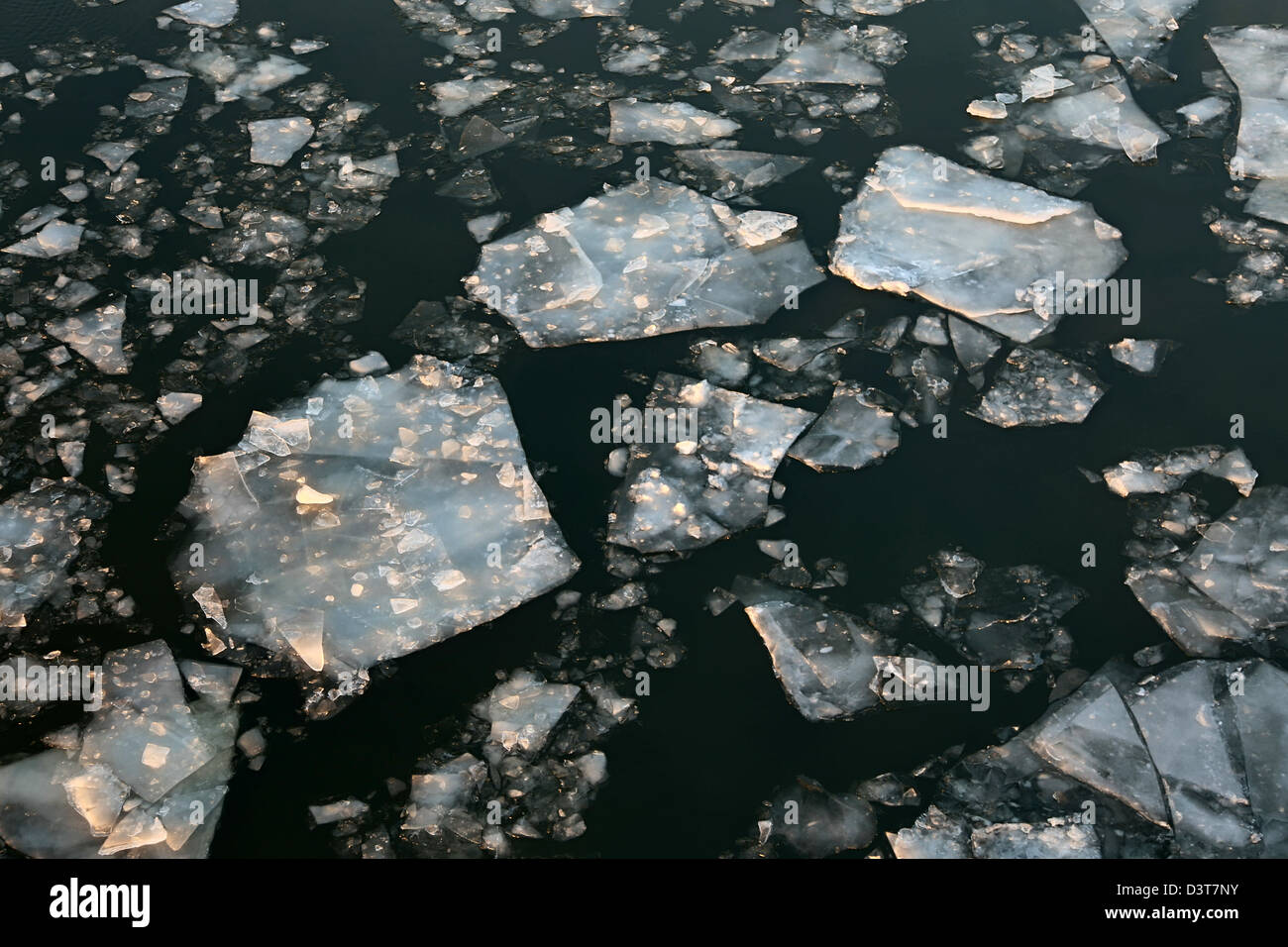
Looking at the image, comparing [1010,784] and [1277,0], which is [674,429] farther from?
[1277,0]

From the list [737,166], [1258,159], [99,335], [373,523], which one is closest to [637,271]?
[737,166]

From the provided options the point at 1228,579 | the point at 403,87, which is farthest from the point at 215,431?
the point at 1228,579

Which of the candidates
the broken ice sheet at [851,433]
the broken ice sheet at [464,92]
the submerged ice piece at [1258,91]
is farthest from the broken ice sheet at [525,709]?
the submerged ice piece at [1258,91]

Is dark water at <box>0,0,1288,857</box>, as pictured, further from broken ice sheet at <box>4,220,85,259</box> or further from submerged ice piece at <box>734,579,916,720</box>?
broken ice sheet at <box>4,220,85,259</box>

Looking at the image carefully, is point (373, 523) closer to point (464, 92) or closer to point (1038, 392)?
point (1038, 392)

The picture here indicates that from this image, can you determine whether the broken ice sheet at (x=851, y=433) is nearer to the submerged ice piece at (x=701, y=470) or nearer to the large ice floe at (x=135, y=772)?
the submerged ice piece at (x=701, y=470)

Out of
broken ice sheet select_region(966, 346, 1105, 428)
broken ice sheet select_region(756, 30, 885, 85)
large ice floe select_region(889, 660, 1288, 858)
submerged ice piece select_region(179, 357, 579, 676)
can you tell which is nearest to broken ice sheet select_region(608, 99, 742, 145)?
broken ice sheet select_region(756, 30, 885, 85)
